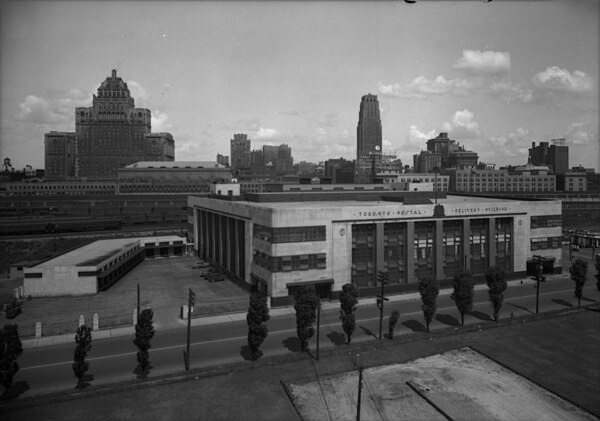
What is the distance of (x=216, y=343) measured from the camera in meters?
46.2

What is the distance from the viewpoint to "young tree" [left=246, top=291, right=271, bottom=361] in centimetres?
3997

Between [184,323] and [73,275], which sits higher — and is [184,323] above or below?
below

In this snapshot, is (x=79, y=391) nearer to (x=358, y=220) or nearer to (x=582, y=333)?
(x=358, y=220)

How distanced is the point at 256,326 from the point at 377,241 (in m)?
30.5

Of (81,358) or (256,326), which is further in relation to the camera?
(256,326)

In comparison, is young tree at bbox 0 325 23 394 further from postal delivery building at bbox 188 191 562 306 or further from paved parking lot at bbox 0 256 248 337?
postal delivery building at bbox 188 191 562 306

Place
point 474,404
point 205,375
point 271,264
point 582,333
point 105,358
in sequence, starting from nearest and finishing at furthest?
point 474,404 → point 205,375 → point 105,358 → point 582,333 → point 271,264

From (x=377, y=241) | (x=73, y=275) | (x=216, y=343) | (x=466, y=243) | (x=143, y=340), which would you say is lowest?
(x=216, y=343)

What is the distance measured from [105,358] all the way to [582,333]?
48.5 m

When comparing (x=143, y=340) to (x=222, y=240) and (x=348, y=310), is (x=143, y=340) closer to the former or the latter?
(x=348, y=310)

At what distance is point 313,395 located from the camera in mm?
34406

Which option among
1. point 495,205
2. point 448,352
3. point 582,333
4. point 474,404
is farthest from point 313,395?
point 495,205

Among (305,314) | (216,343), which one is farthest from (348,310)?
(216,343)

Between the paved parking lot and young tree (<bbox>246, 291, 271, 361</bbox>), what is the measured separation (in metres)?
15.5
